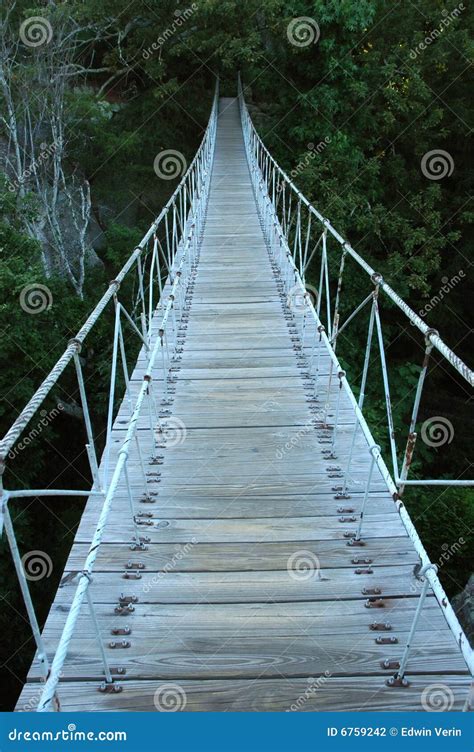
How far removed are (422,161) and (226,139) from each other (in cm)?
364

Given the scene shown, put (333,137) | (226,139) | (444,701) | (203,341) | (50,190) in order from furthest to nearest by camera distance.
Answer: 1. (226,139)
2. (50,190)
3. (333,137)
4. (203,341)
5. (444,701)

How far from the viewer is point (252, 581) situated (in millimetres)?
1721

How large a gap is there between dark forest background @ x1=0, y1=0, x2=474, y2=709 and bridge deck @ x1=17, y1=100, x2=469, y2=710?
353cm

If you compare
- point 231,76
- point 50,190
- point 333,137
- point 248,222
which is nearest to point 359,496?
point 248,222

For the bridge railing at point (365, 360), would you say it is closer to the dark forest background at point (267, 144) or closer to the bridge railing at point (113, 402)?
the bridge railing at point (113, 402)

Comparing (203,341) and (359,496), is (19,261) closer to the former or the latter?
(203,341)

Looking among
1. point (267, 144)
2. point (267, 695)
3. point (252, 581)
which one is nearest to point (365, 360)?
point (252, 581)

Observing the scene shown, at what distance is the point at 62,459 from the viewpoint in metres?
7.61

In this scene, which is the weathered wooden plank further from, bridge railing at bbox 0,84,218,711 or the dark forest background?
the dark forest background

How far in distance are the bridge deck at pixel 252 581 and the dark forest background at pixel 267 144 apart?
139 inches

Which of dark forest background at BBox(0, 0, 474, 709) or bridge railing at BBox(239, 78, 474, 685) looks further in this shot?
dark forest background at BBox(0, 0, 474, 709)

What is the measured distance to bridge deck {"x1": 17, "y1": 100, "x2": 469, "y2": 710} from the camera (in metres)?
1.41

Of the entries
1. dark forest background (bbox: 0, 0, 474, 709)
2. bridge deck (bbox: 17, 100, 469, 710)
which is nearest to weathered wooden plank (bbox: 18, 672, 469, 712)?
bridge deck (bbox: 17, 100, 469, 710)

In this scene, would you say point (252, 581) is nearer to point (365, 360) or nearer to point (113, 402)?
point (365, 360)
